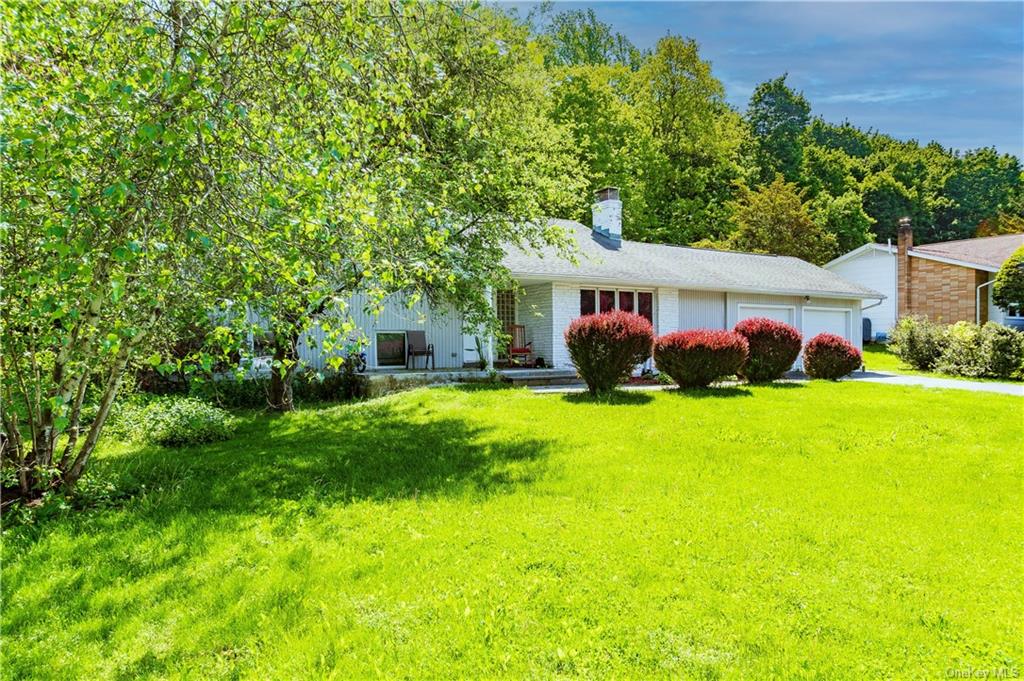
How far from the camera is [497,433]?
7.71 meters

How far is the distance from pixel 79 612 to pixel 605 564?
3231 mm

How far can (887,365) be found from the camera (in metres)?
20.2

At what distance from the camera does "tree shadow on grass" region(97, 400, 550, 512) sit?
17.2 ft

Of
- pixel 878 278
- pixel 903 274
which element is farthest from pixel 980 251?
pixel 878 278

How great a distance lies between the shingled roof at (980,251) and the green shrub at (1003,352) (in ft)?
32.5

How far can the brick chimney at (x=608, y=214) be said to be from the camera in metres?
19.7

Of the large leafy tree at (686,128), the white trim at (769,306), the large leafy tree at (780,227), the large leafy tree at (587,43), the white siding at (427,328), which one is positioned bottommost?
the white siding at (427,328)

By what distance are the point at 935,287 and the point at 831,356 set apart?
53.9 ft

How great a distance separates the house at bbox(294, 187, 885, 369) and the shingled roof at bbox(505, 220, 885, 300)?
1.6 inches

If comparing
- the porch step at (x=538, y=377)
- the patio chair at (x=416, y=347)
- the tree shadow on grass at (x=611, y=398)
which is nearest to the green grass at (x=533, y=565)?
the tree shadow on grass at (x=611, y=398)

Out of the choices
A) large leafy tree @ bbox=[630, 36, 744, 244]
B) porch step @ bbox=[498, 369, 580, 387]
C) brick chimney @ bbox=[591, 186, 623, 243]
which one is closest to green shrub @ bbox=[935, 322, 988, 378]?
brick chimney @ bbox=[591, 186, 623, 243]

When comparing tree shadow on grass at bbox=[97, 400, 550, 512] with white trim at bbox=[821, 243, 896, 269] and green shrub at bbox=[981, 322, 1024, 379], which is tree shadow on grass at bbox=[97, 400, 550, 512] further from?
white trim at bbox=[821, 243, 896, 269]

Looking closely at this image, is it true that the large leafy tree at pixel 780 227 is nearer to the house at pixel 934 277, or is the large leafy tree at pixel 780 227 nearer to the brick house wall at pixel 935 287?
the house at pixel 934 277

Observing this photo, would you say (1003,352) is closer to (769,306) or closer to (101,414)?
(769,306)
